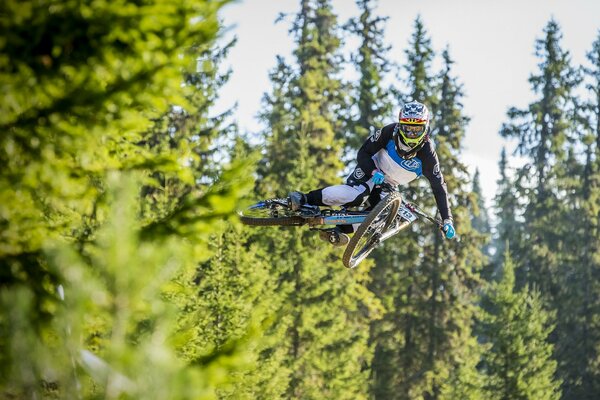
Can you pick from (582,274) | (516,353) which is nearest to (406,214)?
(516,353)

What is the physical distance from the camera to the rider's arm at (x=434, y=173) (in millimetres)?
9805

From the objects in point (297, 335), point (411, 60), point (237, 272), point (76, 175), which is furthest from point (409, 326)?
point (76, 175)

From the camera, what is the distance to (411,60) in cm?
2906

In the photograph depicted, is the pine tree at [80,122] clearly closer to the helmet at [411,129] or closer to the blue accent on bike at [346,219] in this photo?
the helmet at [411,129]

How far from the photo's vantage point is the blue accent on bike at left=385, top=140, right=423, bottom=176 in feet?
32.4

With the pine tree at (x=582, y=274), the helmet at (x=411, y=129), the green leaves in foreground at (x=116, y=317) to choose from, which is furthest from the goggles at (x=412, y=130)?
the pine tree at (x=582, y=274)

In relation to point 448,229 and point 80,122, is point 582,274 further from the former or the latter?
point 80,122

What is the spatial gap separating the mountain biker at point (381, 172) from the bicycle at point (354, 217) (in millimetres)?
126

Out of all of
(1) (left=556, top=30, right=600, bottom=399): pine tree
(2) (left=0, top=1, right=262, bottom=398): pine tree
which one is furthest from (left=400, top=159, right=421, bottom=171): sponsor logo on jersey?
(1) (left=556, top=30, right=600, bottom=399): pine tree

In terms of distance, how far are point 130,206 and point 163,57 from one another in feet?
6.66

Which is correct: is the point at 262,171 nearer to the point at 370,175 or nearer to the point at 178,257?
the point at 370,175

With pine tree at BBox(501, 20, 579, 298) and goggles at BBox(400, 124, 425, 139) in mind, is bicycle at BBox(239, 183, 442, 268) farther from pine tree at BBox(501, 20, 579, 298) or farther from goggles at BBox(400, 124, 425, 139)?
pine tree at BBox(501, 20, 579, 298)

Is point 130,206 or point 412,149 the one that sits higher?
point 412,149

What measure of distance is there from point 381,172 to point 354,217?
2.43 feet
